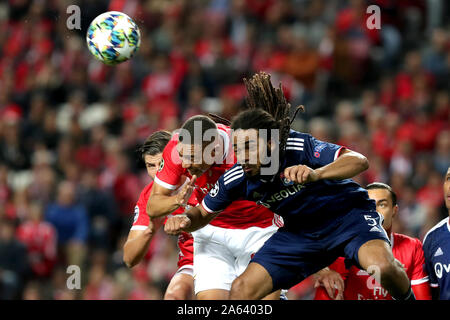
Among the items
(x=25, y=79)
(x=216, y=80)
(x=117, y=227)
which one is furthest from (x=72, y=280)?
(x=25, y=79)

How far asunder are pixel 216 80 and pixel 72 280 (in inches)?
157

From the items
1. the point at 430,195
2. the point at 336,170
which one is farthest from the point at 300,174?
the point at 430,195

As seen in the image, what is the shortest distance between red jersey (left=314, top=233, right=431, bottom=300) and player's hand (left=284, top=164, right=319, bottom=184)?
1.57 meters

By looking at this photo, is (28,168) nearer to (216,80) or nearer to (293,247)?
(216,80)

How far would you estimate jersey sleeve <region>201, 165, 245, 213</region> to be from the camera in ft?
18.5

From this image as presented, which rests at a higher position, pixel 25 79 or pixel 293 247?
pixel 25 79

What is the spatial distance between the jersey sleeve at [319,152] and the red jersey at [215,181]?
0.74m

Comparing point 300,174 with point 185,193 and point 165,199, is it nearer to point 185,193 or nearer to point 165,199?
point 185,193

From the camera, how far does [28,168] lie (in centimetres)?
1278

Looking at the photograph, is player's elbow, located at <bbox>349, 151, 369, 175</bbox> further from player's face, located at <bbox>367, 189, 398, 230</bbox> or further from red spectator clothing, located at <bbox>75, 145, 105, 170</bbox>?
red spectator clothing, located at <bbox>75, 145, 105, 170</bbox>

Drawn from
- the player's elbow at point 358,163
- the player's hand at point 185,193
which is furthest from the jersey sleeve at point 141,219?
the player's elbow at point 358,163

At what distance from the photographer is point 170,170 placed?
6191 mm

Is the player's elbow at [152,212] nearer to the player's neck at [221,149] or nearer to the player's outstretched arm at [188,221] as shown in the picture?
the player's outstretched arm at [188,221]

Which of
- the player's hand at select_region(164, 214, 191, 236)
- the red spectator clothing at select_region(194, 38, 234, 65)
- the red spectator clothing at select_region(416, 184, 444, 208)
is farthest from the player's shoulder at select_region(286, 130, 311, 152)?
the red spectator clothing at select_region(194, 38, 234, 65)
